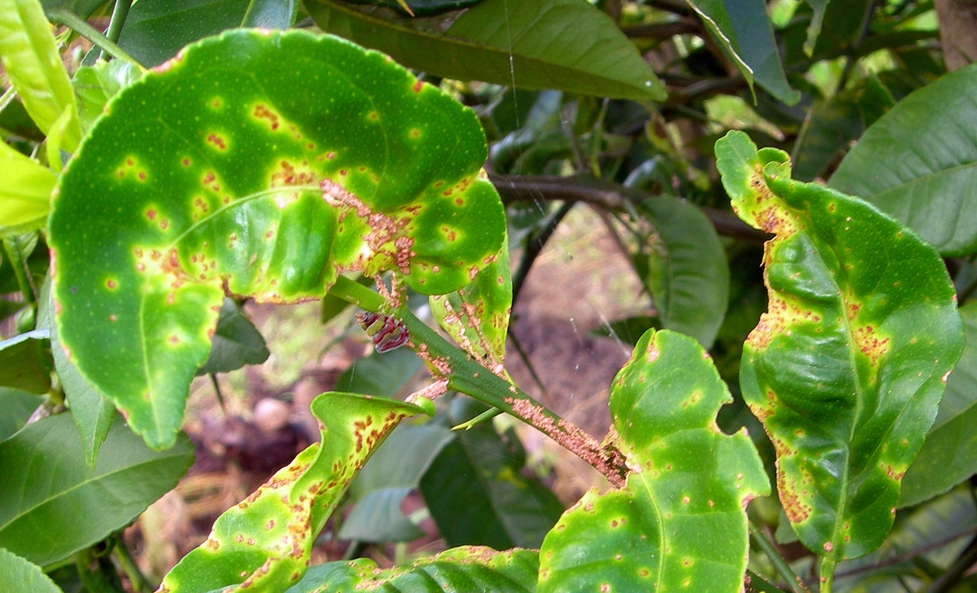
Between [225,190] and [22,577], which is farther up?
[225,190]

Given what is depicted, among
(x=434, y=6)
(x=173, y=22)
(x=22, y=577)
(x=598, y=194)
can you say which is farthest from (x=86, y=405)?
(x=598, y=194)

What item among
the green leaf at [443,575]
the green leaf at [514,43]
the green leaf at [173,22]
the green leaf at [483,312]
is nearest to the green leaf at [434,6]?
the green leaf at [514,43]

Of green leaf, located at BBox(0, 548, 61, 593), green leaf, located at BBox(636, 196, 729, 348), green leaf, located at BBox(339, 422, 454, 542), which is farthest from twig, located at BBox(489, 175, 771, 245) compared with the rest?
green leaf, located at BBox(0, 548, 61, 593)

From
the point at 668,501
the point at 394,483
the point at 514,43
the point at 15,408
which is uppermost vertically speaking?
the point at 514,43

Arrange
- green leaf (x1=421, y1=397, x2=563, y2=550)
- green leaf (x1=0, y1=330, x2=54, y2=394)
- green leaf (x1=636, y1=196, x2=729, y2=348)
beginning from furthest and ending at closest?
green leaf (x1=421, y1=397, x2=563, y2=550)
green leaf (x1=636, y1=196, x2=729, y2=348)
green leaf (x1=0, y1=330, x2=54, y2=394)

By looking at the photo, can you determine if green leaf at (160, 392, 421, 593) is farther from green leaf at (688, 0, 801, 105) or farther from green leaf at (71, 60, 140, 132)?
green leaf at (688, 0, 801, 105)

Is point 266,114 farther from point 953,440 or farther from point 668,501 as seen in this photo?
point 953,440
